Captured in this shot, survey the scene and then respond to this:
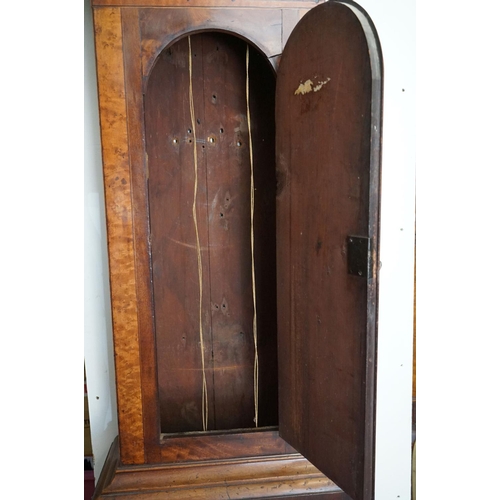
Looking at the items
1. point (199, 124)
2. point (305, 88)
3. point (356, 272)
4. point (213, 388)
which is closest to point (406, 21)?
point (305, 88)

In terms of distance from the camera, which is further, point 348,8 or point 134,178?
point 134,178

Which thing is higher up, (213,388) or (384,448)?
(213,388)

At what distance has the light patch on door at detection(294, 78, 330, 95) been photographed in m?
0.98

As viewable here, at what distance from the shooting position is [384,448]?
5.05ft

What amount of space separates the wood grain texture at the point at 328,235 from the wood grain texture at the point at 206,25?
0.46 feet

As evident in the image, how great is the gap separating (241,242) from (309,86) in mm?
658

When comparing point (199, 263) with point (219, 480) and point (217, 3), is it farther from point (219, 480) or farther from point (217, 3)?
point (217, 3)

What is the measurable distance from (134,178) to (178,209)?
0.31m

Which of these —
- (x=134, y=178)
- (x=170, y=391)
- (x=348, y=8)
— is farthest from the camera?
(x=170, y=391)

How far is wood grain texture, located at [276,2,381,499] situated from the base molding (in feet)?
0.62

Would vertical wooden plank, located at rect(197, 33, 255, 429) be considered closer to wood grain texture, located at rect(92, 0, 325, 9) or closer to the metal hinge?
wood grain texture, located at rect(92, 0, 325, 9)

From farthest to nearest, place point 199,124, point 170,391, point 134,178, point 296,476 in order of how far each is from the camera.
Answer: point 170,391 → point 199,124 → point 296,476 → point 134,178

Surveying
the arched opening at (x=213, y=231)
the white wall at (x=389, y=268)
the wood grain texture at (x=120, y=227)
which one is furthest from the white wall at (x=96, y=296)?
the wood grain texture at (x=120, y=227)

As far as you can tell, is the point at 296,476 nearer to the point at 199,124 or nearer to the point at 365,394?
the point at 365,394
